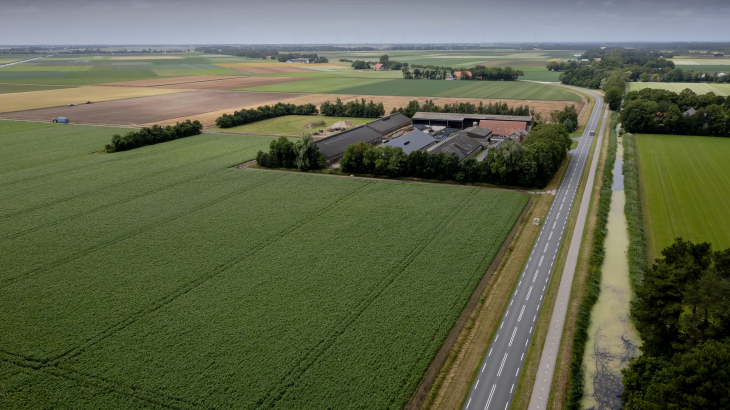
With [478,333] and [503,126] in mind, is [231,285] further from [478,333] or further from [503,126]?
[503,126]

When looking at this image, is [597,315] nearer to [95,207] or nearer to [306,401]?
[306,401]

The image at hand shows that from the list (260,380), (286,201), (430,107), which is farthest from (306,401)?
(430,107)

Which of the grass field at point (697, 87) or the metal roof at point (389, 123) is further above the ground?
the grass field at point (697, 87)

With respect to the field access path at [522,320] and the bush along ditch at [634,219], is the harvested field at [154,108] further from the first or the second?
the bush along ditch at [634,219]

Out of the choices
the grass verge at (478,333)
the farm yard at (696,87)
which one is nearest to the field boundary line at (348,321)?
the grass verge at (478,333)

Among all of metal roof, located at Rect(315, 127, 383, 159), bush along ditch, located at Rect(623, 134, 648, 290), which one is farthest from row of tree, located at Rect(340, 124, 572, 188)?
bush along ditch, located at Rect(623, 134, 648, 290)
